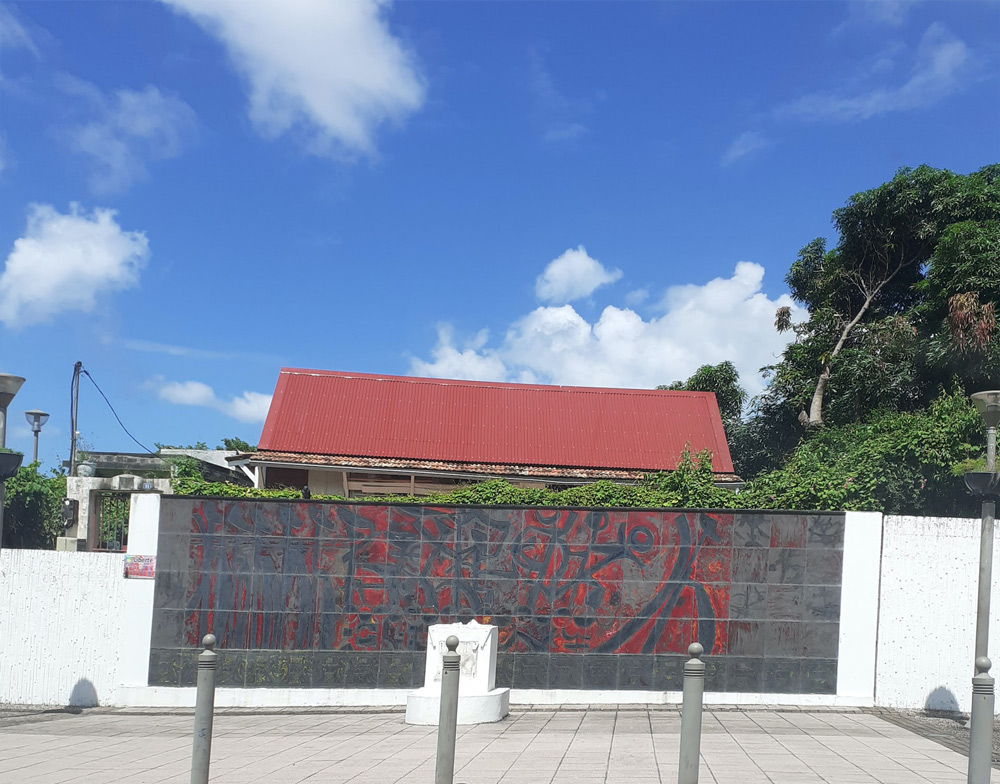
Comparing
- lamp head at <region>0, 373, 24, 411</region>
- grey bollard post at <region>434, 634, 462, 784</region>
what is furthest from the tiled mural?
grey bollard post at <region>434, 634, 462, 784</region>

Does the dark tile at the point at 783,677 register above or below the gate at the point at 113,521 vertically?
below

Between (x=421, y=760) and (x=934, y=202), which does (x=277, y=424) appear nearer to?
(x=421, y=760)

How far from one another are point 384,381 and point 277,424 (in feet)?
10.6

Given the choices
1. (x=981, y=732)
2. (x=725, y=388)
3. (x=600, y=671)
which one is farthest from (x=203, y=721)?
(x=725, y=388)

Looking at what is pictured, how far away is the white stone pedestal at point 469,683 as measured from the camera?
934cm

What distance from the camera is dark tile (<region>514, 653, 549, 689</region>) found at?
35.6ft

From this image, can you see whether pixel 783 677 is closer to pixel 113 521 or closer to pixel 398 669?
pixel 398 669

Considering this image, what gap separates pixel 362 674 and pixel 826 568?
5627mm

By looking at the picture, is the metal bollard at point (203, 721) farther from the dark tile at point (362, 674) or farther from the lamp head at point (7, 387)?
the lamp head at point (7, 387)

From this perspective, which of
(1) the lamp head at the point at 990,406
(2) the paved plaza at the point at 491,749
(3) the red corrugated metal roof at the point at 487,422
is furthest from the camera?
(3) the red corrugated metal roof at the point at 487,422

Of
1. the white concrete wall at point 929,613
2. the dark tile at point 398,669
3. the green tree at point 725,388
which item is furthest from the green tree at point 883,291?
the dark tile at point 398,669

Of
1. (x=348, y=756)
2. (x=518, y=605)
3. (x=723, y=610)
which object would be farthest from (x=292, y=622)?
(x=723, y=610)

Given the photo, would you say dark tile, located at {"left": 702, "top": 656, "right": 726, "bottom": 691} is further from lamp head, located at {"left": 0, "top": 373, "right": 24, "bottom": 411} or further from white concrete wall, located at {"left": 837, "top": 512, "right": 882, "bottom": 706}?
lamp head, located at {"left": 0, "top": 373, "right": 24, "bottom": 411}

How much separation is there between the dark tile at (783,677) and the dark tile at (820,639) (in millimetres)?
202
